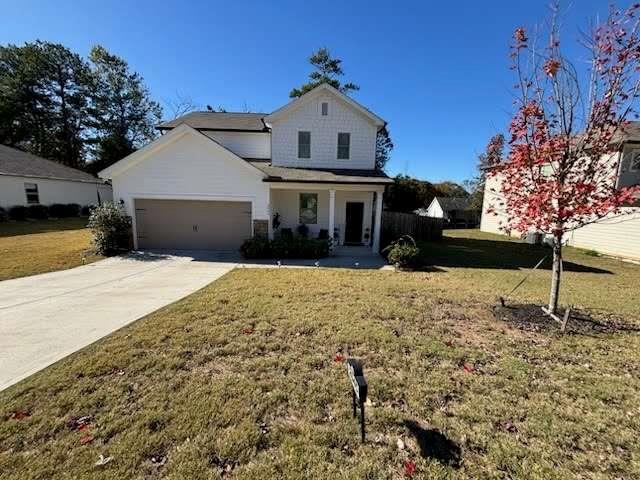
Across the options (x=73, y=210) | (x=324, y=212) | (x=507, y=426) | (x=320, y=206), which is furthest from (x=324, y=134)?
(x=73, y=210)

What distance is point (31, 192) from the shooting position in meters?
22.7

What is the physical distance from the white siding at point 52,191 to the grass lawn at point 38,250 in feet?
18.6

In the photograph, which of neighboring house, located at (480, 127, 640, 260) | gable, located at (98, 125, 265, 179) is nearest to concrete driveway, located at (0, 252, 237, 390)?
gable, located at (98, 125, 265, 179)

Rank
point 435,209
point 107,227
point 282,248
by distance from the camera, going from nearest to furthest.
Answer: point 107,227 → point 282,248 → point 435,209

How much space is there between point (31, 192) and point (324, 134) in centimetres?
2385

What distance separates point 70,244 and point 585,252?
992 inches

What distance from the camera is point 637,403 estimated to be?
11.1 ft

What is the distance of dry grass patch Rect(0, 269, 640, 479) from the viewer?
2523 millimetres

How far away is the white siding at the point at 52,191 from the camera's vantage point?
2114 cm

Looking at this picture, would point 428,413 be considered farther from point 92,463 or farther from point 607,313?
point 607,313

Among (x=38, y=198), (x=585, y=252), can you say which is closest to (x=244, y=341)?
(x=585, y=252)

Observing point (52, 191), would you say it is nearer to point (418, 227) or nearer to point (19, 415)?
point (418, 227)

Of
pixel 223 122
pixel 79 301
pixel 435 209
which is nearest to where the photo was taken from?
pixel 79 301

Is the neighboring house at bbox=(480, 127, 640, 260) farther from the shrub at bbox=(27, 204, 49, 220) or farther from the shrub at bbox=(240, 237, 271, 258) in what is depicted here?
the shrub at bbox=(27, 204, 49, 220)
